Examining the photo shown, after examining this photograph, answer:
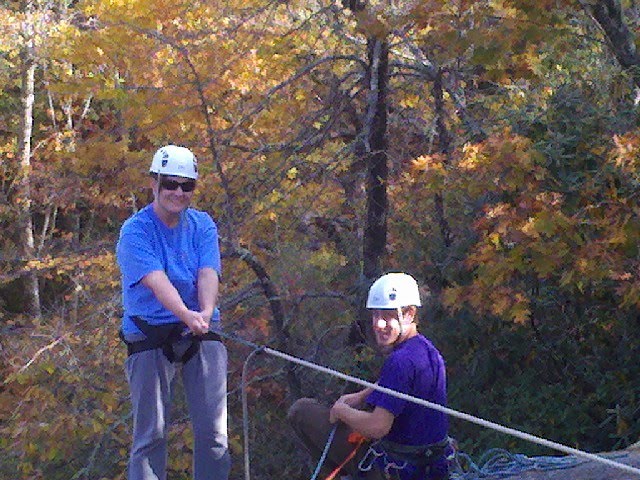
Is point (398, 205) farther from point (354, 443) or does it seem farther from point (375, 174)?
point (354, 443)

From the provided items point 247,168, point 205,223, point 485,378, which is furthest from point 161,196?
point 485,378

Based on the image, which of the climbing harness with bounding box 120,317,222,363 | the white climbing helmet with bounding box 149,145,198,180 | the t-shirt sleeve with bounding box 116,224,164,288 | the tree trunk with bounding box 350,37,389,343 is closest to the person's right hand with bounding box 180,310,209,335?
the climbing harness with bounding box 120,317,222,363

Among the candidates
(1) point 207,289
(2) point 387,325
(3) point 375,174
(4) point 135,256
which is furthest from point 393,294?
(3) point 375,174

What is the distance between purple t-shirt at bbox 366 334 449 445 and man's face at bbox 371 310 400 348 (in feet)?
0.16

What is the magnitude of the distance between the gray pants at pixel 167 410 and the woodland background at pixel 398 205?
2.61 m

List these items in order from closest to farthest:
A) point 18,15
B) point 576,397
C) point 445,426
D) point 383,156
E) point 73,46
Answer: point 445,426, point 576,397, point 383,156, point 73,46, point 18,15

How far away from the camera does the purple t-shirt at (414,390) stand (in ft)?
13.1

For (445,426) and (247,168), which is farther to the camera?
(247,168)

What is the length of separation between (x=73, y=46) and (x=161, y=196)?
10685 mm

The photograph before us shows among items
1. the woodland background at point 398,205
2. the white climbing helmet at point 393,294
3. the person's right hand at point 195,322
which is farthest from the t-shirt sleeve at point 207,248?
the woodland background at point 398,205

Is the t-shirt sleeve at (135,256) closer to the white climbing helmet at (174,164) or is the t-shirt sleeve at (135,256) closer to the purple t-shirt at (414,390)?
the white climbing helmet at (174,164)

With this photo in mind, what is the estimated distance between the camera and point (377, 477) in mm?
4301

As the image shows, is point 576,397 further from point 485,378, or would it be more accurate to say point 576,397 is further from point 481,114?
point 481,114

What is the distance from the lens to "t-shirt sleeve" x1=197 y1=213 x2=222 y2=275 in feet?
14.2
